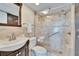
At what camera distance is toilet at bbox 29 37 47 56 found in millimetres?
1379

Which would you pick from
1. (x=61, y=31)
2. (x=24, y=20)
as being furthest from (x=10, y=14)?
(x=61, y=31)

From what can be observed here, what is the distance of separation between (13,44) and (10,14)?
35 cm

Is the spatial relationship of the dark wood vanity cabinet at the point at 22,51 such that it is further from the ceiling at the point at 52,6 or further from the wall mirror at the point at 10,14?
the ceiling at the point at 52,6

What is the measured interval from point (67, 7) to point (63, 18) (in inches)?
5.6

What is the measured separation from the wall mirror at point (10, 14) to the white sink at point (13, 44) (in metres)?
0.18

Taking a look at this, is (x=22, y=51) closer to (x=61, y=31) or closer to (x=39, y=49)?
(x=39, y=49)

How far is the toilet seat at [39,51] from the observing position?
1379mm

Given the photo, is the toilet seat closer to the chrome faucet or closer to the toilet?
the toilet

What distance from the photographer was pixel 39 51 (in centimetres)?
138

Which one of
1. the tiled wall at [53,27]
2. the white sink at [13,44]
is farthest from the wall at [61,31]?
the white sink at [13,44]

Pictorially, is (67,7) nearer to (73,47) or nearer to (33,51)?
(73,47)

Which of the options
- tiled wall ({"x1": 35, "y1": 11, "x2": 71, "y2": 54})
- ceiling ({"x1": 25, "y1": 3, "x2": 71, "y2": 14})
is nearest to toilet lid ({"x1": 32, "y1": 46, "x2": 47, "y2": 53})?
tiled wall ({"x1": 35, "y1": 11, "x2": 71, "y2": 54})

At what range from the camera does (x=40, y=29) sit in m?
1.37

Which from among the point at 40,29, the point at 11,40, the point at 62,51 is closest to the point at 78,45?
the point at 62,51
